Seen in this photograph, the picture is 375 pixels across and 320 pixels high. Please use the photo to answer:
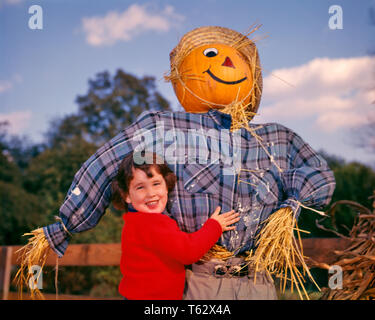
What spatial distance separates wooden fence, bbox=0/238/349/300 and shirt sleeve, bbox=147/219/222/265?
2.44 ft

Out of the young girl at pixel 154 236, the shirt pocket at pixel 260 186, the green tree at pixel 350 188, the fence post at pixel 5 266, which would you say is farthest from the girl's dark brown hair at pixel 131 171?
the fence post at pixel 5 266

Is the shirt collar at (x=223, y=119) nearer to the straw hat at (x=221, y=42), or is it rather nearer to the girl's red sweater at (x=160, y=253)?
the straw hat at (x=221, y=42)

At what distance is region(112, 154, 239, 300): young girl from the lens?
6.15 ft

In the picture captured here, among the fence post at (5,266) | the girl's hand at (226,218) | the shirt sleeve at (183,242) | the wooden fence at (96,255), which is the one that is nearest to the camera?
the shirt sleeve at (183,242)

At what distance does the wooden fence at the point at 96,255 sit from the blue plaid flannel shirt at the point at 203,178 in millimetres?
480

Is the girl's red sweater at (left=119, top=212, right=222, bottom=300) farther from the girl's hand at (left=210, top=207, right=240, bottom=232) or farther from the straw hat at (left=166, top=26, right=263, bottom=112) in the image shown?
the straw hat at (left=166, top=26, right=263, bottom=112)

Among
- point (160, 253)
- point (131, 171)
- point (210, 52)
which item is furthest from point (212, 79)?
point (160, 253)

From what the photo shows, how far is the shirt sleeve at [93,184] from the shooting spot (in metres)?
2.07

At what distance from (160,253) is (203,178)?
1.38ft

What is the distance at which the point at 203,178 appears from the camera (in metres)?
2.06

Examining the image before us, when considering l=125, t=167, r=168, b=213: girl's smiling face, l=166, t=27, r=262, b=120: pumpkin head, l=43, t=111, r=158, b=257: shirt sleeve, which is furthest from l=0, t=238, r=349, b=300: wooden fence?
l=166, t=27, r=262, b=120: pumpkin head

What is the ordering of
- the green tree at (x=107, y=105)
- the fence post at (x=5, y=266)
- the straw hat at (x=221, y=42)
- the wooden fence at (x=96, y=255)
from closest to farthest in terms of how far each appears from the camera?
the straw hat at (x=221, y=42)
the wooden fence at (x=96, y=255)
the fence post at (x=5, y=266)
the green tree at (x=107, y=105)
